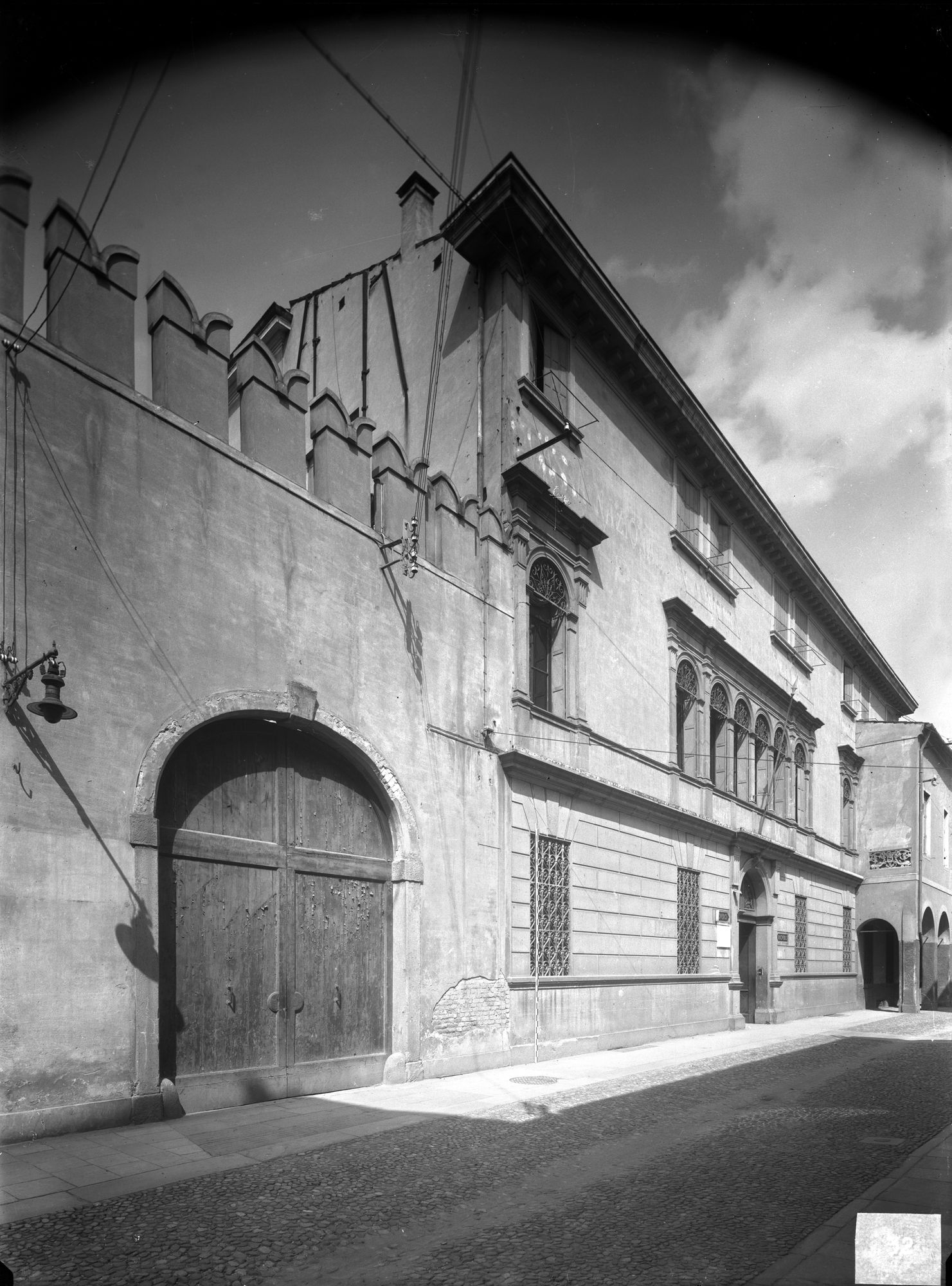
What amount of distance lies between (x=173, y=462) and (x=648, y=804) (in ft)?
34.3

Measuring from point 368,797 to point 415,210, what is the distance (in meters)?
10.9

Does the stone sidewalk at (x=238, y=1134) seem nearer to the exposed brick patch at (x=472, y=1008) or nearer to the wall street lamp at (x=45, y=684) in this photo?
the exposed brick patch at (x=472, y=1008)

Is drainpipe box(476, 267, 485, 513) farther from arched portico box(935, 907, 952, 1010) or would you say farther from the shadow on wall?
arched portico box(935, 907, 952, 1010)

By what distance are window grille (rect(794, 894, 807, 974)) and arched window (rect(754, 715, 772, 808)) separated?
347cm

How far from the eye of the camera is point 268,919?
9.88 metres

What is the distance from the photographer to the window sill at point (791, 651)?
84.2 ft

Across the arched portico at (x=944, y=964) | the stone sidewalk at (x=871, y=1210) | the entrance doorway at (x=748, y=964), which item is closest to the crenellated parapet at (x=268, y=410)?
the stone sidewalk at (x=871, y=1210)

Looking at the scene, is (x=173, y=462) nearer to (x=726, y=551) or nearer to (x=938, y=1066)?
(x=938, y=1066)

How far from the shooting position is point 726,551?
22750 millimetres

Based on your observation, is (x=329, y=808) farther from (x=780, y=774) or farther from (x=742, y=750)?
(x=780, y=774)

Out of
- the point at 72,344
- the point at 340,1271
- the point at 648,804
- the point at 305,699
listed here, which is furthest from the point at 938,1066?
the point at 72,344

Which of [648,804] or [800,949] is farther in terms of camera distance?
[800,949]

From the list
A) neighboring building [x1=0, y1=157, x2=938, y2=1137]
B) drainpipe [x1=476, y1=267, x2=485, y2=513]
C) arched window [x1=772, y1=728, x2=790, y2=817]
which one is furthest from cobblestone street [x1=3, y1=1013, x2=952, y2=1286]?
arched window [x1=772, y1=728, x2=790, y2=817]

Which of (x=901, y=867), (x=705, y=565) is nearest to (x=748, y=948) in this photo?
(x=705, y=565)
